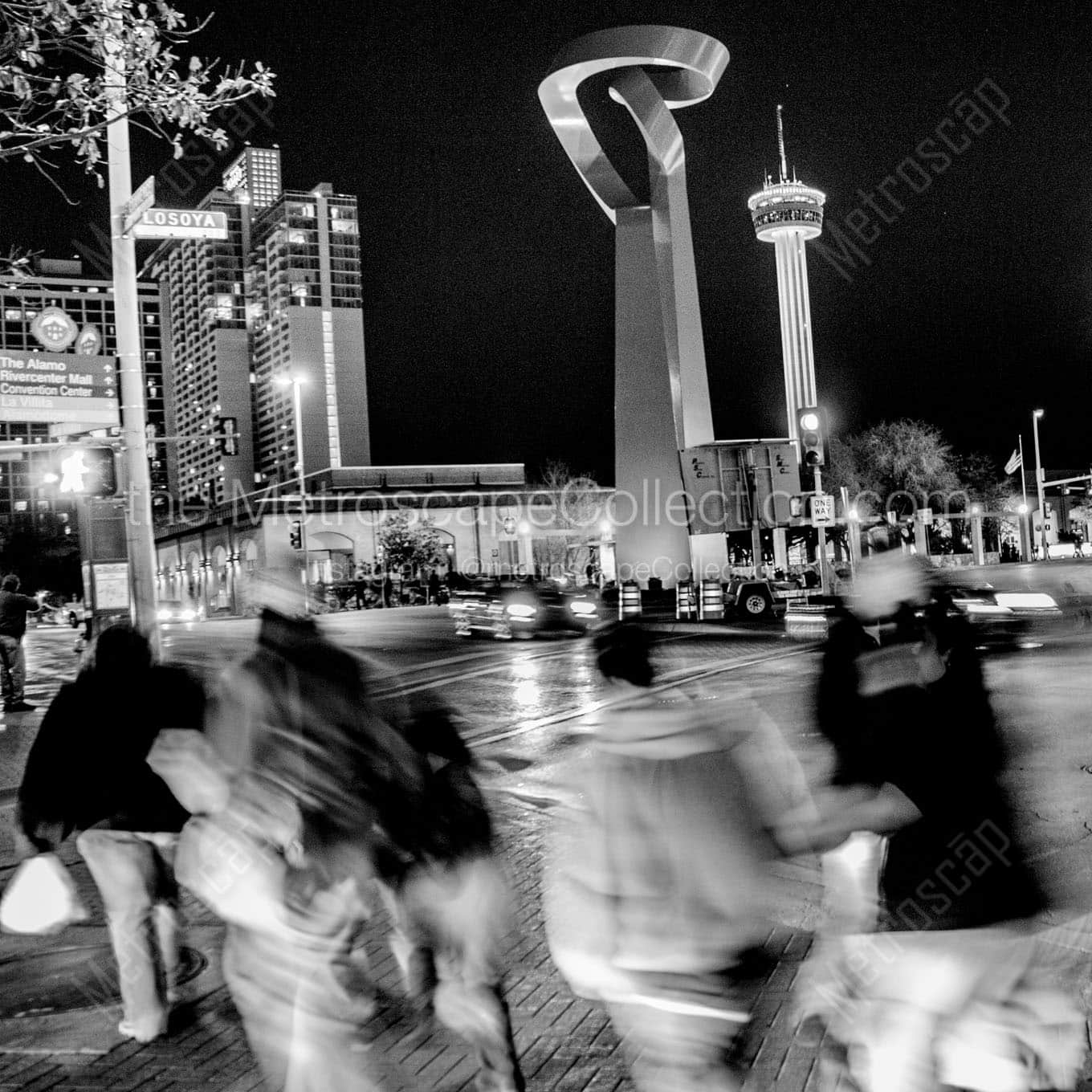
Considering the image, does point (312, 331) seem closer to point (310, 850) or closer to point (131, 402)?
point (131, 402)

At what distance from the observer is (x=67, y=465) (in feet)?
37.4

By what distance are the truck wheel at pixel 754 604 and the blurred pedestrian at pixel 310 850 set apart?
26375mm

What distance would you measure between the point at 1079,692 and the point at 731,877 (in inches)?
464

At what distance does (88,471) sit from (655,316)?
89.8ft

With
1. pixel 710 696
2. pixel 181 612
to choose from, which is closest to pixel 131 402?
pixel 710 696

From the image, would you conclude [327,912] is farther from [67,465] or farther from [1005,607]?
[1005,607]

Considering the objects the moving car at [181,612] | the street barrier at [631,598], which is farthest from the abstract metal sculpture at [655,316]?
the moving car at [181,612]

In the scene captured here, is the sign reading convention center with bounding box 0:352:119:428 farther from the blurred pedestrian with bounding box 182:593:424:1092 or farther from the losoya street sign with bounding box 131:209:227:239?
the blurred pedestrian with bounding box 182:593:424:1092

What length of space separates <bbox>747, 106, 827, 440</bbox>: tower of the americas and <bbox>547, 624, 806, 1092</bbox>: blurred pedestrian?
9430 cm

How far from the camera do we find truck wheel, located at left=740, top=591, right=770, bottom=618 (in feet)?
96.5

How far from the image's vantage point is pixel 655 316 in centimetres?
3653

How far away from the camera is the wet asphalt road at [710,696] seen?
23.3 ft

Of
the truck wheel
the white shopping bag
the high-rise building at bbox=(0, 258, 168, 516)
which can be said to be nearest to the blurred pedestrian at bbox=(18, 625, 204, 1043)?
the white shopping bag

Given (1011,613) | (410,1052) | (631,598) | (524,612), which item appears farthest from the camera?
(631,598)
